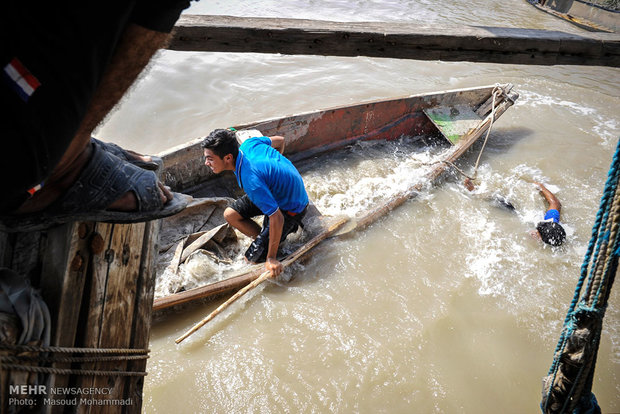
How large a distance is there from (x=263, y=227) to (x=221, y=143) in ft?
3.31

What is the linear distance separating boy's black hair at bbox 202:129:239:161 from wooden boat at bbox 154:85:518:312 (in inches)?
38.1

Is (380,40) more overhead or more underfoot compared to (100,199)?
more overhead

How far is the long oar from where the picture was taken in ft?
11.1

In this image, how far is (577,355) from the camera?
1.75 metres

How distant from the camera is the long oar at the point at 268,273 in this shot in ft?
11.1

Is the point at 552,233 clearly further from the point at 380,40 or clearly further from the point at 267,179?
the point at 380,40

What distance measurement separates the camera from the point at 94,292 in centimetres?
123

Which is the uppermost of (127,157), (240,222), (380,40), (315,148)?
(380,40)

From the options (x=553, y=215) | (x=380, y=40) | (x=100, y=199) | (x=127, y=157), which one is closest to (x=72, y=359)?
(x=100, y=199)

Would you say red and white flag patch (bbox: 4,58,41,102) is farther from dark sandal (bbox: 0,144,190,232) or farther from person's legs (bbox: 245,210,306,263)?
person's legs (bbox: 245,210,306,263)

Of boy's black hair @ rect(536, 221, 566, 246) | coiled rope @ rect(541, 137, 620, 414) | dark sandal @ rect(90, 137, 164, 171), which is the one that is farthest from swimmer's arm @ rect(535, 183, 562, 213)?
dark sandal @ rect(90, 137, 164, 171)

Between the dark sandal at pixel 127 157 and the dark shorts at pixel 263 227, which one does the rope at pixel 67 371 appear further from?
the dark shorts at pixel 263 227

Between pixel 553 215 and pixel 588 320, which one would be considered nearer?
pixel 588 320

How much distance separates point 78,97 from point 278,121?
15.2ft
